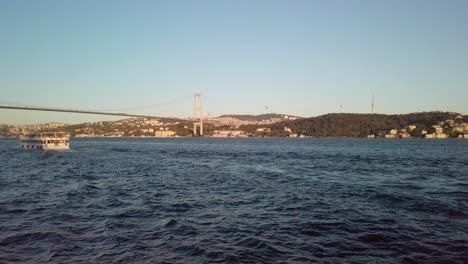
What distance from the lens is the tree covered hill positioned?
125m

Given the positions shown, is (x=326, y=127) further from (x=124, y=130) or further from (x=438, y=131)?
(x=124, y=130)

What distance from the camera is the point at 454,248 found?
6.84 m

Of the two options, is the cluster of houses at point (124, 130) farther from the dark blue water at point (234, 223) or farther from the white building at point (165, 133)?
the dark blue water at point (234, 223)

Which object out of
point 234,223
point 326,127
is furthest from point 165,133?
point 234,223

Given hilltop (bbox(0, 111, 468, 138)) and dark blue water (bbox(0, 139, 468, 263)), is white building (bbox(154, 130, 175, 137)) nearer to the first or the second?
hilltop (bbox(0, 111, 468, 138))

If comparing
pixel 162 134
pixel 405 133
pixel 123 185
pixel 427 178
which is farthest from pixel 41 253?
pixel 162 134

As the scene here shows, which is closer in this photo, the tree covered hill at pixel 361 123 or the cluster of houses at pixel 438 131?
the cluster of houses at pixel 438 131

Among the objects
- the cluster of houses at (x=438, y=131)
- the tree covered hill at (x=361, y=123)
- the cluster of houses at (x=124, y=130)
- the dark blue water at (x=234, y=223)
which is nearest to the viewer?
the dark blue water at (x=234, y=223)

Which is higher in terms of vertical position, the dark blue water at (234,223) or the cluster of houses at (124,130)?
the cluster of houses at (124,130)

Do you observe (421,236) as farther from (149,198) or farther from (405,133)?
(405,133)

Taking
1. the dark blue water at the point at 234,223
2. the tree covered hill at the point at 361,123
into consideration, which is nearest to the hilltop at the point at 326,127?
the tree covered hill at the point at 361,123

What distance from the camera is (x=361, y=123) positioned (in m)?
132

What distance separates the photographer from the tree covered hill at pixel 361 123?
12519 centimetres

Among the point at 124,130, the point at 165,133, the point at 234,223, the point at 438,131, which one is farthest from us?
the point at 124,130
